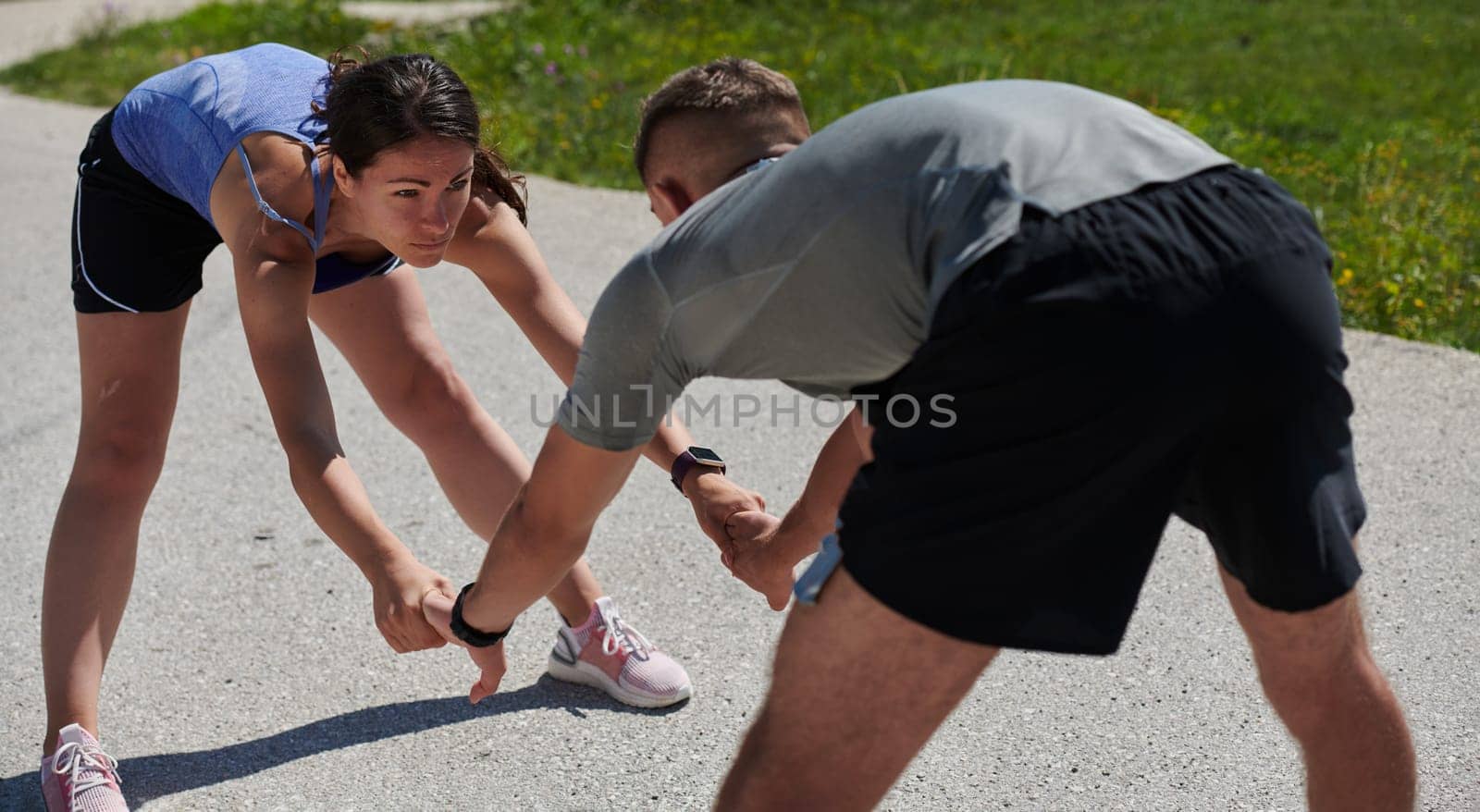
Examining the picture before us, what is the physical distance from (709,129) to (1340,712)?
Result: 4.08 ft

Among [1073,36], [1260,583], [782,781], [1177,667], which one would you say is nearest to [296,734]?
[782,781]

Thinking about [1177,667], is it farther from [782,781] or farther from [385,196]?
[385,196]

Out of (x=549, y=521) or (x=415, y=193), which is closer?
(x=549, y=521)

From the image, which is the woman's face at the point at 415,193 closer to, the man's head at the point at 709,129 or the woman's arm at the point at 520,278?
the woman's arm at the point at 520,278

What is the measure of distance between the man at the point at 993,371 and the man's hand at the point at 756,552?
2.58 ft

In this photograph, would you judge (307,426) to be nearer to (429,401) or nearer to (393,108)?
(393,108)

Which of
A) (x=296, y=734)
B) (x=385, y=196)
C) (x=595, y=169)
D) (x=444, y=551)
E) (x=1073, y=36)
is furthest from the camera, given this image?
(x=1073, y=36)

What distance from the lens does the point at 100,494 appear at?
2922 mm

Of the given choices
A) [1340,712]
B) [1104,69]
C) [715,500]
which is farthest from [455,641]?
[1104,69]

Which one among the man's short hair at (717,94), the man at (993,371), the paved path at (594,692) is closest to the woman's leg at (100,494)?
the paved path at (594,692)

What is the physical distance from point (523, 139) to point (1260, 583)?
246 inches

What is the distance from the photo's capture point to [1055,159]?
164 cm

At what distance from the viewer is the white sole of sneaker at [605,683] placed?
10.4 ft

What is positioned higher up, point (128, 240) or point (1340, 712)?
point (128, 240)
